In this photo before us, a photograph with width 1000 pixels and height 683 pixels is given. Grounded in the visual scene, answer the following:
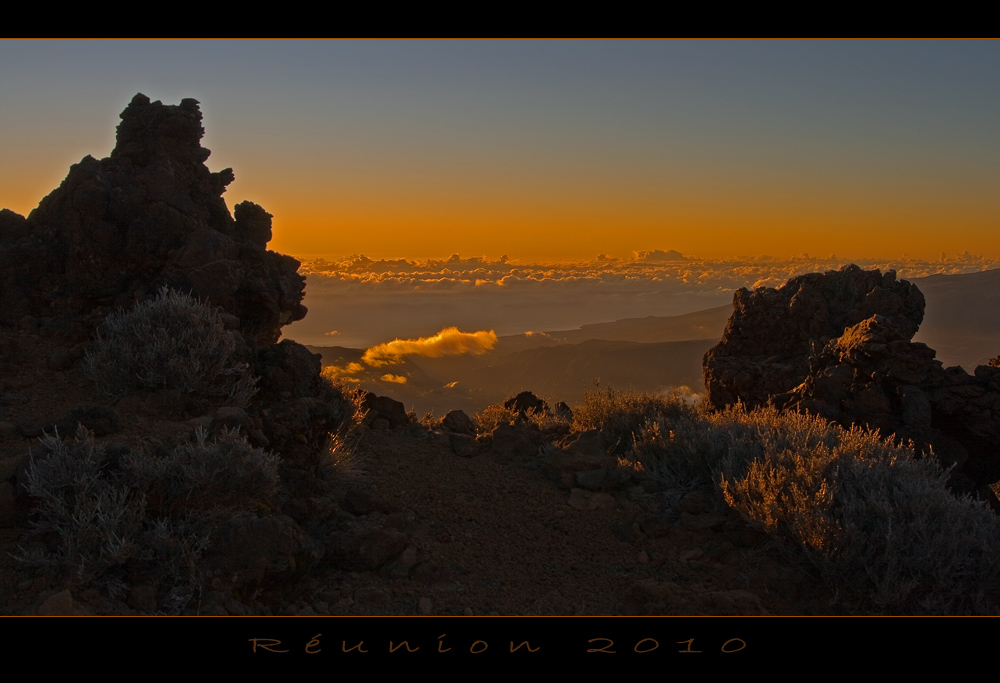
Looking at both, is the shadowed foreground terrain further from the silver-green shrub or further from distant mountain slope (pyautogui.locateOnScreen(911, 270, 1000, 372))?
distant mountain slope (pyautogui.locateOnScreen(911, 270, 1000, 372))

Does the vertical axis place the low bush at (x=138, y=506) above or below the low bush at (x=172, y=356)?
below

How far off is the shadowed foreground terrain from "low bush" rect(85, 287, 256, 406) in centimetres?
3

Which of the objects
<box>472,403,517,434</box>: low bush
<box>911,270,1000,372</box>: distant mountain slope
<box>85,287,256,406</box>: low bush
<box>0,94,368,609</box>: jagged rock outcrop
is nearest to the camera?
<box>0,94,368,609</box>: jagged rock outcrop

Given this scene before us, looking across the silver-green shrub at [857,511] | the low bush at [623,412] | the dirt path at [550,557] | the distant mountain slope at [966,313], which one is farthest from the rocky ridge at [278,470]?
the distant mountain slope at [966,313]

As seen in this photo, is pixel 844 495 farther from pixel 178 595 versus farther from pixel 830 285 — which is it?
pixel 830 285

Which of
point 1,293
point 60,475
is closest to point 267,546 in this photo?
point 60,475

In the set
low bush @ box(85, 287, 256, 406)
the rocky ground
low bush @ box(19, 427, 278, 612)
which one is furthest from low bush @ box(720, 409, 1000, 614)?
low bush @ box(85, 287, 256, 406)

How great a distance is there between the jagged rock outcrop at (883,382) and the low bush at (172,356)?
20.9 feet

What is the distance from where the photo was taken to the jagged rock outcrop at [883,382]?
858 centimetres

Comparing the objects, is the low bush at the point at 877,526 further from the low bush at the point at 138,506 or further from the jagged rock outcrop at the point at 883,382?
the low bush at the point at 138,506

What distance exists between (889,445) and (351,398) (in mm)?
5879

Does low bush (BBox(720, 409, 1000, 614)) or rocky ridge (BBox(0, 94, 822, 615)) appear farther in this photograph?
low bush (BBox(720, 409, 1000, 614))

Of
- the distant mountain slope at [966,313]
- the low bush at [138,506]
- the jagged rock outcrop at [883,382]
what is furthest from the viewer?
the distant mountain slope at [966,313]

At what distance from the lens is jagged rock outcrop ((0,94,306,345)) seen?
8.16 metres
